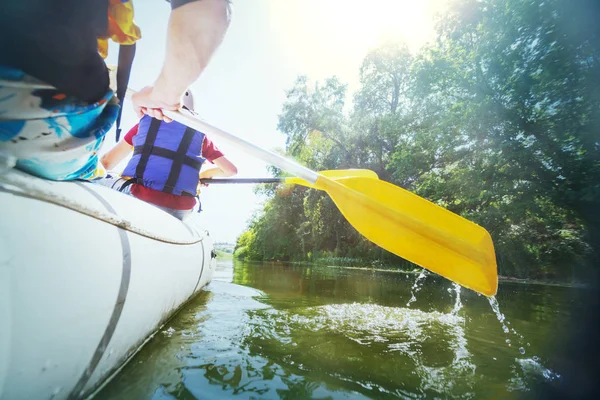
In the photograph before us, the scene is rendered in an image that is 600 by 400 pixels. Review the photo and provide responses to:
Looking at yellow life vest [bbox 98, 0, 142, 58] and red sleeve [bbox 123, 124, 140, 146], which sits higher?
red sleeve [bbox 123, 124, 140, 146]

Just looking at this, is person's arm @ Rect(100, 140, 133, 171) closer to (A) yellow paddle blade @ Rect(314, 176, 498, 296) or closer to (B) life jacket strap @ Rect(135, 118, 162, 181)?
(B) life jacket strap @ Rect(135, 118, 162, 181)

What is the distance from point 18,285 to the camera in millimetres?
726

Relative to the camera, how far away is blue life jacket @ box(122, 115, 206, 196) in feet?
8.50

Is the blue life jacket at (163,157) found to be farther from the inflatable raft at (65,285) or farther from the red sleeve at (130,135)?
the inflatable raft at (65,285)

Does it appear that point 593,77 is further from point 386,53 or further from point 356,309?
point 386,53

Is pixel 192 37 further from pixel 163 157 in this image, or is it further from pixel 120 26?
pixel 163 157

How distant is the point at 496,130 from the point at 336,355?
37.3 feet

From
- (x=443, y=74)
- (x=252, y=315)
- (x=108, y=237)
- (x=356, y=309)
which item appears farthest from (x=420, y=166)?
(x=108, y=237)

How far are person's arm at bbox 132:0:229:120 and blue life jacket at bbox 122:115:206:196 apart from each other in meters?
1.67

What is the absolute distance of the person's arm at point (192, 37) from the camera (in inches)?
34.9

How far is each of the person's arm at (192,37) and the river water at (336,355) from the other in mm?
1354

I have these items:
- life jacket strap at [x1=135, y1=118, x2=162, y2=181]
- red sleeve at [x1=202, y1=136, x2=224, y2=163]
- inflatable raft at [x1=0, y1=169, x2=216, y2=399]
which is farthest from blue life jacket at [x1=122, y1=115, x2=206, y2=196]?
inflatable raft at [x1=0, y1=169, x2=216, y2=399]

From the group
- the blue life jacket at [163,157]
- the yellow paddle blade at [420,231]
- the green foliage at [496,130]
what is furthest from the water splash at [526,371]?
the green foliage at [496,130]

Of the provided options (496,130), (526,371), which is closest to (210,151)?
(526,371)
